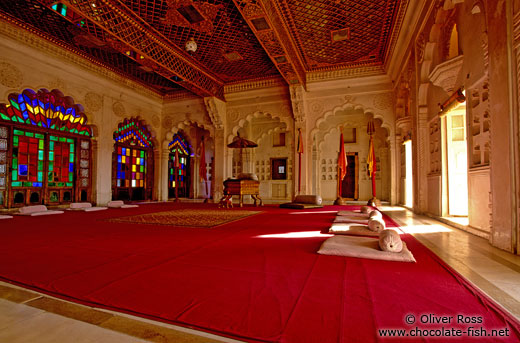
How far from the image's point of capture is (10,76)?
257 inches

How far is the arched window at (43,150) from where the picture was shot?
7.15 metres

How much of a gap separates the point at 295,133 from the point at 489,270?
26.5 feet

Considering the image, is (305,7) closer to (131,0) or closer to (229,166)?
(131,0)

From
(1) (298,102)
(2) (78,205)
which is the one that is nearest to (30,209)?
(2) (78,205)

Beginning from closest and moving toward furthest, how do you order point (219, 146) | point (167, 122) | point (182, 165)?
point (219, 146) → point (167, 122) → point (182, 165)

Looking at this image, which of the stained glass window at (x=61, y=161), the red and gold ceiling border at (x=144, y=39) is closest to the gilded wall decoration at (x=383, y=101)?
the red and gold ceiling border at (x=144, y=39)

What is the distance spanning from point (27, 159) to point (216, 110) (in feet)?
19.9

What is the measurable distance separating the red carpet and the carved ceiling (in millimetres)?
4934

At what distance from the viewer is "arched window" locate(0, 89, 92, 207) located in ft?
23.5

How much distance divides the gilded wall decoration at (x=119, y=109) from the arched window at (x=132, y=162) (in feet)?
2.30

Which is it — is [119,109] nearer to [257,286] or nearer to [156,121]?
[156,121]

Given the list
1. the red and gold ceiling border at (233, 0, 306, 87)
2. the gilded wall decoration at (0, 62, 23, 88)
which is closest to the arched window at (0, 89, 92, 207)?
the gilded wall decoration at (0, 62, 23, 88)

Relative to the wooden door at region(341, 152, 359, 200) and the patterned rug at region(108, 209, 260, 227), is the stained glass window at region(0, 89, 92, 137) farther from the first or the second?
the wooden door at region(341, 152, 359, 200)

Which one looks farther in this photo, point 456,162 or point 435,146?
point 435,146
